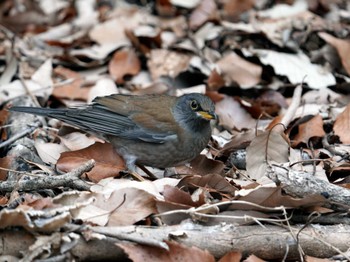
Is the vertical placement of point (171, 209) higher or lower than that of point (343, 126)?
higher

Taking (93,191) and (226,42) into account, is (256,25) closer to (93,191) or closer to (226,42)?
(226,42)

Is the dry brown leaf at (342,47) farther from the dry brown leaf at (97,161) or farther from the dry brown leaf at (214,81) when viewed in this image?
the dry brown leaf at (97,161)

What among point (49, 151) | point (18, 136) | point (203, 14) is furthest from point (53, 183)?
point (203, 14)

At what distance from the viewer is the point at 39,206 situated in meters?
3.97

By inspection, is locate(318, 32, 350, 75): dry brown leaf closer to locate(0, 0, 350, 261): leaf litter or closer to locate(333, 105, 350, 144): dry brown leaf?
locate(0, 0, 350, 261): leaf litter

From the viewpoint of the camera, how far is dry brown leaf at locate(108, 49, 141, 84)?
297 inches

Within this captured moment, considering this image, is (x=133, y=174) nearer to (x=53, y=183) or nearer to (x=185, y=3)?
(x=53, y=183)

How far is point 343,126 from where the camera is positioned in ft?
19.1

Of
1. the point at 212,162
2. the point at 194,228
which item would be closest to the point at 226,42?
the point at 212,162

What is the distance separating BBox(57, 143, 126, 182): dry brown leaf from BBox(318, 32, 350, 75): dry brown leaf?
294 centimetres

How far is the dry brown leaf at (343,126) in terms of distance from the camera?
18.8ft

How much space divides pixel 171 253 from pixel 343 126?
2611 mm

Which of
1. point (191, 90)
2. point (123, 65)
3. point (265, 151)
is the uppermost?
point (265, 151)

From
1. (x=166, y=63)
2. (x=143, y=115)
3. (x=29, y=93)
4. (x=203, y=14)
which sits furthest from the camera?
(x=203, y=14)
